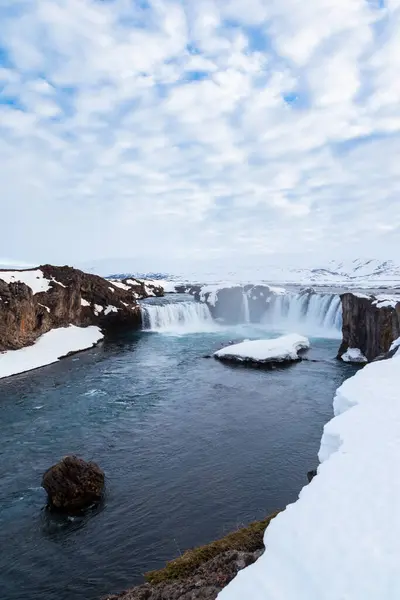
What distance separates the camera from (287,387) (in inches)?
1062

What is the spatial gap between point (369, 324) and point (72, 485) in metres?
27.6

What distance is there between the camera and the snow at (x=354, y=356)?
3328cm

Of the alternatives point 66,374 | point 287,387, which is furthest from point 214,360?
point 66,374

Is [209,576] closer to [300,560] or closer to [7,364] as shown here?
[300,560]

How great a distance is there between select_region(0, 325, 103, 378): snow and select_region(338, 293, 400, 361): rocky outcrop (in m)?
25.9

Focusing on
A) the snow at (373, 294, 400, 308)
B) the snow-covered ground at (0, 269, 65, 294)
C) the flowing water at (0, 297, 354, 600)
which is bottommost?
the flowing water at (0, 297, 354, 600)

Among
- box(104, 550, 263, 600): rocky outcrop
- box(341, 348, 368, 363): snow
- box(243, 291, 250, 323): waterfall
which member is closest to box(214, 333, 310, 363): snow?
box(341, 348, 368, 363): snow

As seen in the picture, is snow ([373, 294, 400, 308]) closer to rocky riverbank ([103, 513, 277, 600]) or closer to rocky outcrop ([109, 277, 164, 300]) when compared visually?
rocky riverbank ([103, 513, 277, 600])

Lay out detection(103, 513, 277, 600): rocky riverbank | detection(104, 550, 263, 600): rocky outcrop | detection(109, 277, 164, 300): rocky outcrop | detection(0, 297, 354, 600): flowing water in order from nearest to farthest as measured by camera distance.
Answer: detection(104, 550, 263, 600): rocky outcrop < detection(103, 513, 277, 600): rocky riverbank < detection(0, 297, 354, 600): flowing water < detection(109, 277, 164, 300): rocky outcrop

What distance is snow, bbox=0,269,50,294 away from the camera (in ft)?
138

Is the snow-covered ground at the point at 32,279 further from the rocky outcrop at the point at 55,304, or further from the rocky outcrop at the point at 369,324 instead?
the rocky outcrop at the point at 369,324

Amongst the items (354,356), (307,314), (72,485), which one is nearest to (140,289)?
(307,314)

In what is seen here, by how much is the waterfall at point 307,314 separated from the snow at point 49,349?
25961 millimetres

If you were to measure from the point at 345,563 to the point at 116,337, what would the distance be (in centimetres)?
4453
